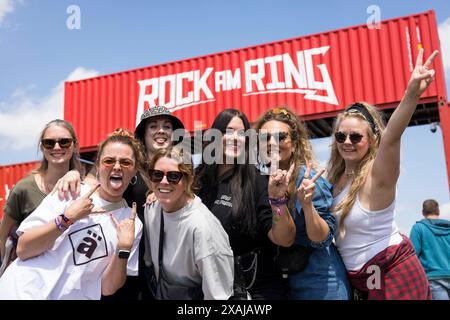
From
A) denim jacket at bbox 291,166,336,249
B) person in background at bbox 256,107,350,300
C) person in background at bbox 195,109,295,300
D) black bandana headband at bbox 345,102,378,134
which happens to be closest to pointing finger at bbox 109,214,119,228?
person in background at bbox 195,109,295,300

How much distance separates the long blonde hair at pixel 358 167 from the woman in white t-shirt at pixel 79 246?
1.16 m

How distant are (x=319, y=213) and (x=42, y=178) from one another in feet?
6.29

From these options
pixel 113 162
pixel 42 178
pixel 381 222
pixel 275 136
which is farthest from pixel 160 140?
pixel 381 222

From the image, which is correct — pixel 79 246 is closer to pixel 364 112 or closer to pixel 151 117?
pixel 151 117

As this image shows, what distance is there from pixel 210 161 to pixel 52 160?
111 cm

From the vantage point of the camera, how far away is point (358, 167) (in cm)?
221

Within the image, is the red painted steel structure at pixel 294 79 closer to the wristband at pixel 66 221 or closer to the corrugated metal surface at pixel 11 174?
the corrugated metal surface at pixel 11 174

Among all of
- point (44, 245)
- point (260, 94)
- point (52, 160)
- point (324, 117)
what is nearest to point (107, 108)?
point (260, 94)

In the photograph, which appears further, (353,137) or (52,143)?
(52,143)

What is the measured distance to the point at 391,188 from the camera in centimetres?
195

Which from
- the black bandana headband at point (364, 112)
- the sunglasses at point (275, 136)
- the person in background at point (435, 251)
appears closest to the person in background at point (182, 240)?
the sunglasses at point (275, 136)

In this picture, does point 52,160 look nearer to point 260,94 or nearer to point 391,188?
point 391,188

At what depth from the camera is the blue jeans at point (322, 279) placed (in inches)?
77.0

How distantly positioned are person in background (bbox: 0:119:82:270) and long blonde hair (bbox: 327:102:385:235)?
1813mm
